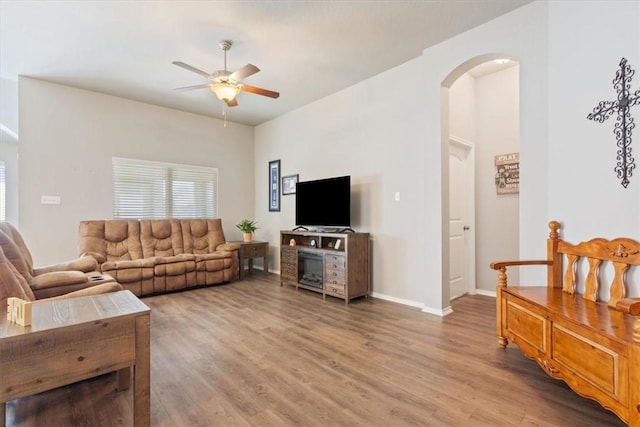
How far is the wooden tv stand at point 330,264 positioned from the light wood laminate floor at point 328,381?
2.15 feet

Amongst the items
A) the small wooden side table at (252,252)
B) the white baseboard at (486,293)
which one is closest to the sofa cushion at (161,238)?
the small wooden side table at (252,252)

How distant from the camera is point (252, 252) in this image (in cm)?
548

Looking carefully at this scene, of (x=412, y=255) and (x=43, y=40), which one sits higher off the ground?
(x=43, y=40)

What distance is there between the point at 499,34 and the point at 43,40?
4649mm

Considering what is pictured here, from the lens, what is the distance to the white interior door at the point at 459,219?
415 cm

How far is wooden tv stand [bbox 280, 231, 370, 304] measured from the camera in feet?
12.8

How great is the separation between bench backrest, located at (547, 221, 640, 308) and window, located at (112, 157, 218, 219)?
17.4 ft

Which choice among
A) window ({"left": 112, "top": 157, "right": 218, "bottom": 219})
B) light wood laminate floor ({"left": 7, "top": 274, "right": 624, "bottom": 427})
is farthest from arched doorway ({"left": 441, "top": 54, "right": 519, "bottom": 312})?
window ({"left": 112, "top": 157, "right": 218, "bottom": 219})

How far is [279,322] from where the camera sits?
3.18 meters

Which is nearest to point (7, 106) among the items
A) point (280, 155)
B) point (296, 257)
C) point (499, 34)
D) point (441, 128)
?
point (280, 155)

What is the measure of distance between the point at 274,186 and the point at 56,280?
3.85m

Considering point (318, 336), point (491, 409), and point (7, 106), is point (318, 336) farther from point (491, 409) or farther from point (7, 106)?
point (7, 106)

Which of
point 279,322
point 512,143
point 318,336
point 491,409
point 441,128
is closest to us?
point 491,409

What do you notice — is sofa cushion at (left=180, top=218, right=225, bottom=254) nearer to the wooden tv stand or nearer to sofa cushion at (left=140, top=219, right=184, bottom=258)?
sofa cushion at (left=140, top=219, right=184, bottom=258)
